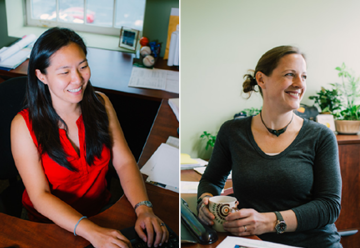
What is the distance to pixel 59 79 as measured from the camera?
461mm

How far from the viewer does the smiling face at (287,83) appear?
619mm

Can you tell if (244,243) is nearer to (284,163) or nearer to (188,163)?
(284,163)

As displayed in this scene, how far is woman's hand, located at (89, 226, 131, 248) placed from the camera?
391 millimetres

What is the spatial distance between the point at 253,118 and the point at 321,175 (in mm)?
213

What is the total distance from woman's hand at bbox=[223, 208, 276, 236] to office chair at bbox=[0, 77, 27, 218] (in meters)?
0.52

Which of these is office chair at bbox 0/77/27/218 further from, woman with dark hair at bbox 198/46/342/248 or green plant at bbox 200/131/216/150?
green plant at bbox 200/131/216/150

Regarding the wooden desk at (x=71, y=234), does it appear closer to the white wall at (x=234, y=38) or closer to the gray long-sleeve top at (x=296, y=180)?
the gray long-sleeve top at (x=296, y=180)

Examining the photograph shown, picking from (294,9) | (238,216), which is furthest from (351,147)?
(238,216)

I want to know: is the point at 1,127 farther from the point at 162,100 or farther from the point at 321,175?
the point at 321,175

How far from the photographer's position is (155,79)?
1.28m

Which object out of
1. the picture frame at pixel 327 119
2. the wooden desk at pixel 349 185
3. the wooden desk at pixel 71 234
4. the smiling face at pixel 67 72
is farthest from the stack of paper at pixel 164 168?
the picture frame at pixel 327 119

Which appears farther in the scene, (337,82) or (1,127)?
(337,82)

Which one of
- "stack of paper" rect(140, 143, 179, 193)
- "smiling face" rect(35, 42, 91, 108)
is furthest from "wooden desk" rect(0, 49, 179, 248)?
"smiling face" rect(35, 42, 91, 108)

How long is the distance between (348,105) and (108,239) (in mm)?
1504
